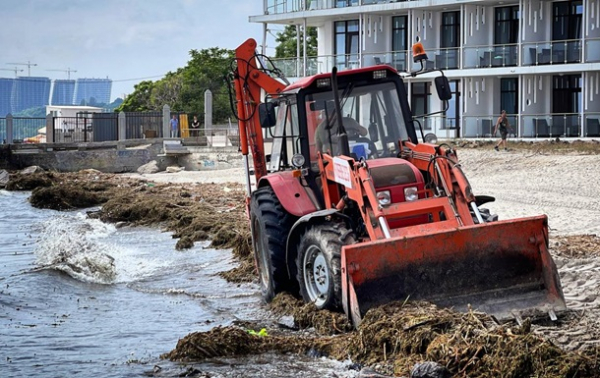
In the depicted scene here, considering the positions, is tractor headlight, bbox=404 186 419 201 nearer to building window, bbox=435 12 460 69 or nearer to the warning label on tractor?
the warning label on tractor

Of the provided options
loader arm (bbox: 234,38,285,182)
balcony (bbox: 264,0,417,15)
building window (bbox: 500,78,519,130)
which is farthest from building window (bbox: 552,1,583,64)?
loader arm (bbox: 234,38,285,182)

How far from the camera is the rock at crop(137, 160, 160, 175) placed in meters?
46.9

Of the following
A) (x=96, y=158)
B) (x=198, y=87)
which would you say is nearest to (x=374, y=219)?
(x=96, y=158)

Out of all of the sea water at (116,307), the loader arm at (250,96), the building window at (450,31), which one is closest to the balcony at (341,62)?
the building window at (450,31)

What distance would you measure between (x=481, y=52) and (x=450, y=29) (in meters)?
3.43

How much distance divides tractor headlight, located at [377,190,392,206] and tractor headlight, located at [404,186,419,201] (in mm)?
203

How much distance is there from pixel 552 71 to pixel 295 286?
2988cm

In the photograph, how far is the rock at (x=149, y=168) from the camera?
4691 cm

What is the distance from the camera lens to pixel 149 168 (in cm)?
4712

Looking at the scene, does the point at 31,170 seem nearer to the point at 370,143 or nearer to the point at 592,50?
the point at 592,50

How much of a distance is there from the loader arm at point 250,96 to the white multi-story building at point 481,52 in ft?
86.8

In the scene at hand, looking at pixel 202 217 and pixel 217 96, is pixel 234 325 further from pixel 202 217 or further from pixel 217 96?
pixel 217 96

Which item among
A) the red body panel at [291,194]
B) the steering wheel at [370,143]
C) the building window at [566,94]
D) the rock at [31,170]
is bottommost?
the rock at [31,170]

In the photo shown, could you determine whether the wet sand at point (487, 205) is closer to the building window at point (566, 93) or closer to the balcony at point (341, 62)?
the building window at point (566, 93)
